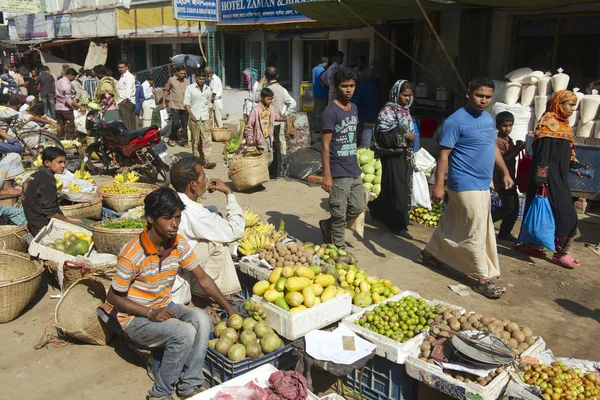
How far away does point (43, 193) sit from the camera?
5.53 meters

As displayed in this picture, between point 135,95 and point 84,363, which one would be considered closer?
point 84,363

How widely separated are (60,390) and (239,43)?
14744 millimetres

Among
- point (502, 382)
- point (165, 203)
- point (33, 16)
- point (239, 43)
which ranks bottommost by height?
point (502, 382)

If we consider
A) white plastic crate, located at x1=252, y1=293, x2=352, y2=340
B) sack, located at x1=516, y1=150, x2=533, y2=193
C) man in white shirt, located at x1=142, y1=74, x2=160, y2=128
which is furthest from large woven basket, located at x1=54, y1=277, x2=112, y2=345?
man in white shirt, located at x1=142, y1=74, x2=160, y2=128

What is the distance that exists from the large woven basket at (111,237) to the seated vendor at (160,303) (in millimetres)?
1849

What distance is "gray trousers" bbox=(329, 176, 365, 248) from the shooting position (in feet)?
18.0

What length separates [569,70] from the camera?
943 cm

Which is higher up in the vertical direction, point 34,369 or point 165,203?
point 165,203

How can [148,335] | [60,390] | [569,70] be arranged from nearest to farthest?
[148,335]
[60,390]
[569,70]

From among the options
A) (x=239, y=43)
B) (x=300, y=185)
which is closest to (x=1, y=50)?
(x=239, y=43)

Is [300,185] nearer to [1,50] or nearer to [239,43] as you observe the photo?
[239,43]

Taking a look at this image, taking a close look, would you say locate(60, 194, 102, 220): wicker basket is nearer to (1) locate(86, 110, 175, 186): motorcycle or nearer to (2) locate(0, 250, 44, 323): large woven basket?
(2) locate(0, 250, 44, 323): large woven basket

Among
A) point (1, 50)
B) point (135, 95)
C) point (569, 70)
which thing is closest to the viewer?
point (569, 70)

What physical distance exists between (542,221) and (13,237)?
5830 mm
